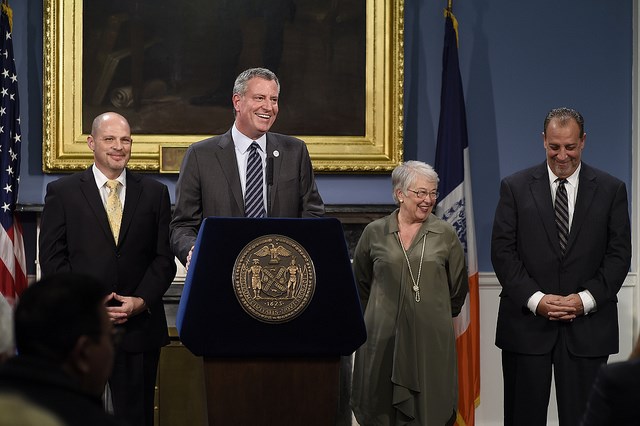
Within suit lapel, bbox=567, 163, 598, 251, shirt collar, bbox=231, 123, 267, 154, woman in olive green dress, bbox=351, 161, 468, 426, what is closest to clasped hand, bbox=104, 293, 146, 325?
shirt collar, bbox=231, 123, 267, 154

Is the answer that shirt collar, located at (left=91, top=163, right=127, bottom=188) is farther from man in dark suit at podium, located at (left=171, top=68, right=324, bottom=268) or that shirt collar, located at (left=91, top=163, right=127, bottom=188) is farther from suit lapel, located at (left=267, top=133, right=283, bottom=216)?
suit lapel, located at (left=267, top=133, right=283, bottom=216)

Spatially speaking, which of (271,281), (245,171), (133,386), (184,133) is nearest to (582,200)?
(245,171)

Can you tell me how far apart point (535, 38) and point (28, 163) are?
144 inches

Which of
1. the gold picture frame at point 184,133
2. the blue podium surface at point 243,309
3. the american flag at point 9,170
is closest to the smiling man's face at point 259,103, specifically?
the blue podium surface at point 243,309

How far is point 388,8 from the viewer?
685cm

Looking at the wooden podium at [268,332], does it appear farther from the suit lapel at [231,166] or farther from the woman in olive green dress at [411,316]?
the woman in olive green dress at [411,316]

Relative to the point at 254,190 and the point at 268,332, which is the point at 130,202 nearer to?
the point at 254,190

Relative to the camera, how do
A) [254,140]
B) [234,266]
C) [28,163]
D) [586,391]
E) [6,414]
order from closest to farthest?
[6,414] → [234,266] → [254,140] → [586,391] → [28,163]

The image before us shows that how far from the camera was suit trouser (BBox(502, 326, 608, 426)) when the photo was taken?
190 inches

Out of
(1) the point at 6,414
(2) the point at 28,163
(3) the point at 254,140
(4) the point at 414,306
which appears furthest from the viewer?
(2) the point at 28,163

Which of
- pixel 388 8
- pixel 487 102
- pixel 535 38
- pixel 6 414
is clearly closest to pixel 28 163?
pixel 388 8

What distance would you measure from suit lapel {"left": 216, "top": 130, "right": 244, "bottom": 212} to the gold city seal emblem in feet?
2.06

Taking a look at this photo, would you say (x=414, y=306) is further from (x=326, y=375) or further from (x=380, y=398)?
(x=326, y=375)

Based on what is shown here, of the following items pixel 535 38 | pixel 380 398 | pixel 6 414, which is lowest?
pixel 380 398
